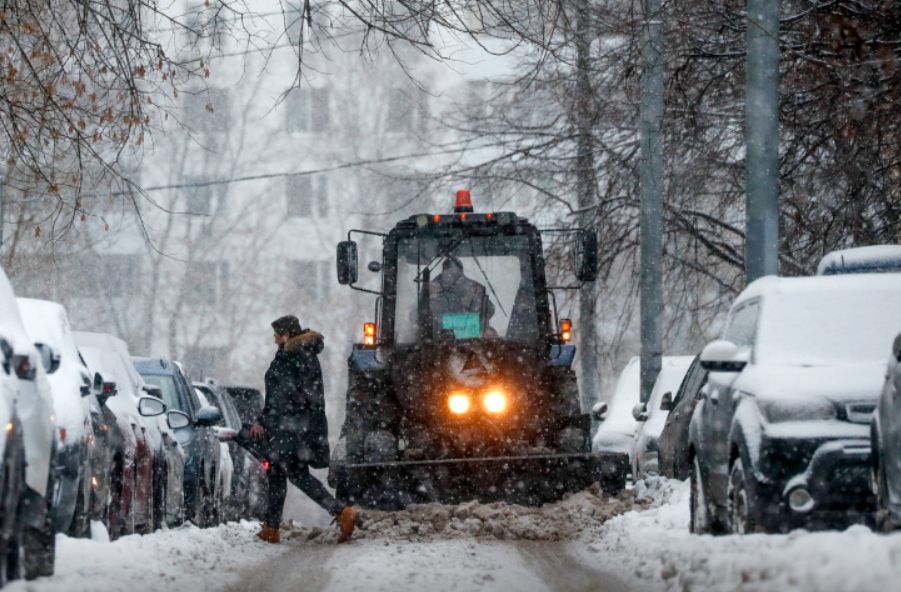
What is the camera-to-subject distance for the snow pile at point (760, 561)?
5.14 meters

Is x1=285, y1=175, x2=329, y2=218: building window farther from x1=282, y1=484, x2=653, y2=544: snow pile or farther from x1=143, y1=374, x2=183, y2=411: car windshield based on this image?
x1=282, y1=484, x2=653, y2=544: snow pile

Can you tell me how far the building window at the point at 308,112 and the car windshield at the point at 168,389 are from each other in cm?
3037

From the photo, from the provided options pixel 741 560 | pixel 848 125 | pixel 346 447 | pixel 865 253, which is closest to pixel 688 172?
pixel 848 125

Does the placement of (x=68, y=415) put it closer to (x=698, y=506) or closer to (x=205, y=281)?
(x=698, y=506)

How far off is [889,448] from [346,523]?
5.17 meters

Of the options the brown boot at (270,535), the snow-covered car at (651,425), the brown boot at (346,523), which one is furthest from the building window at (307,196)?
the brown boot at (346,523)

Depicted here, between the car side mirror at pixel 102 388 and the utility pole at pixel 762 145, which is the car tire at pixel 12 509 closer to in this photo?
the car side mirror at pixel 102 388

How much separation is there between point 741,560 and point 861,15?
261 inches

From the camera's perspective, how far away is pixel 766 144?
37.7 feet

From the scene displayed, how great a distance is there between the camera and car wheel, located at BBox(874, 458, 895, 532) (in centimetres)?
606

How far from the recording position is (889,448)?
5.91 metres

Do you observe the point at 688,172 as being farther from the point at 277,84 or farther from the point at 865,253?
the point at 277,84

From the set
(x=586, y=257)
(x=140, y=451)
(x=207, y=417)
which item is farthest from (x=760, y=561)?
(x=586, y=257)

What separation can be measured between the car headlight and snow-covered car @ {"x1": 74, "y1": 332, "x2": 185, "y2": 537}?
446 cm
